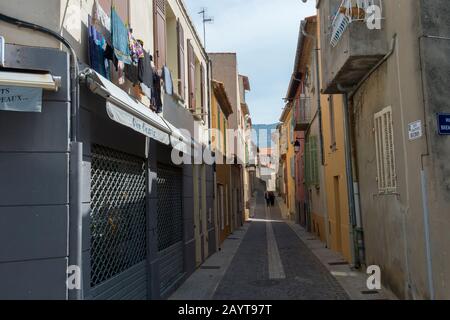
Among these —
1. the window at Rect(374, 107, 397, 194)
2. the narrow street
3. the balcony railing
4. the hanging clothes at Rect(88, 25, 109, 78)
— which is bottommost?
the narrow street

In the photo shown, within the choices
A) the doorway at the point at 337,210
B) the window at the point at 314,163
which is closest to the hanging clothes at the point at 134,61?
the doorway at the point at 337,210

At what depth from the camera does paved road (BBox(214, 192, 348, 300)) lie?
29.9 ft

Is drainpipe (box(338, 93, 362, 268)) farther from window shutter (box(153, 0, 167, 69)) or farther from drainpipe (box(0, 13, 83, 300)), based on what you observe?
drainpipe (box(0, 13, 83, 300))

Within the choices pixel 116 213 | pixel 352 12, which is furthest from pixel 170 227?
pixel 352 12

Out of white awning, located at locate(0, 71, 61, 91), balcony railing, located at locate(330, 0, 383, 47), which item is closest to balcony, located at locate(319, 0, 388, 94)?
balcony railing, located at locate(330, 0, 383, 47)

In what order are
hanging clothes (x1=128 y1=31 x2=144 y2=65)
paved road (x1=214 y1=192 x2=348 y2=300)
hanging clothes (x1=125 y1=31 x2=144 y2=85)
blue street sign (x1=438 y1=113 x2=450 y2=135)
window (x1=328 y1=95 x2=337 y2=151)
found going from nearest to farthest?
1. blue street sign (x1=438 y1=113 x2=450 y2=135)
2. hanging clothes (x1=125 y1=31 x2=144 y2=85)
3. hanging clothes (x1=128 y1=31 x2=144 y2=65)
4. paved road (x1=214 y1=192 x2=348 y2=300)
5. window (x1=328 y1=95 x2=337 y2=151)

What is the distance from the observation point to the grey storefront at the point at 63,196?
483cm

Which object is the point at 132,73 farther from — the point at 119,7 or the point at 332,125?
→ the point at 332,125

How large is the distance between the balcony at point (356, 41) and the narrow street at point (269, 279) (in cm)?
427

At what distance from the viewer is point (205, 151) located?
49.9ft

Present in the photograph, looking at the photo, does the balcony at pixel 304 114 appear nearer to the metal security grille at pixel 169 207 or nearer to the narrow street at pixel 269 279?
the narrow street at pixel 269 279

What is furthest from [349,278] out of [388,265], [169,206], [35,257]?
[35,257]

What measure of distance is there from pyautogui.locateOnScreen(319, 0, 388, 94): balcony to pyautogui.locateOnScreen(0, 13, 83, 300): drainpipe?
202 inches

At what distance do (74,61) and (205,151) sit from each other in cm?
1005
